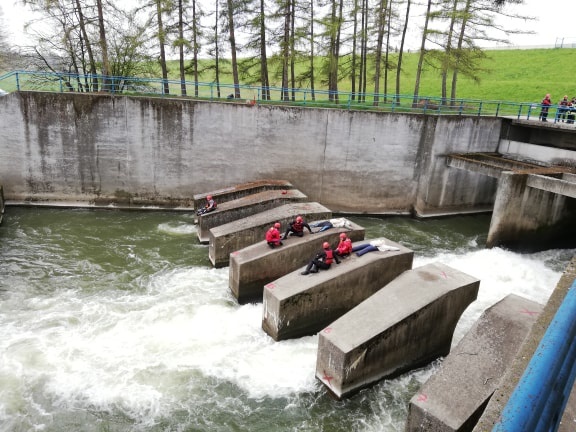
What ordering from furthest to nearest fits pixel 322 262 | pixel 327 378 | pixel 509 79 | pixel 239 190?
1. pixel 509 79
2. pixel 239 190
3. pixel 322 262
4. pixel 327 378

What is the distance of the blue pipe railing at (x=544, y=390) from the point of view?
1397mm

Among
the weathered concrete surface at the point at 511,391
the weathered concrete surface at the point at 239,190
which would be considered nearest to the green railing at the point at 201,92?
the weathered concrete surface at the point at 239,190

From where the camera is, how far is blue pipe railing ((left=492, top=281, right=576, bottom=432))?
1.40 metres

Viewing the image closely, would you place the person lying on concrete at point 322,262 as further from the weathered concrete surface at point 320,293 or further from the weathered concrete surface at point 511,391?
the weathered concrete surface at point 511,391

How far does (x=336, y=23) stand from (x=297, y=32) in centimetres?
217

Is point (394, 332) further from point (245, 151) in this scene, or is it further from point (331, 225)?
point (245, 151)

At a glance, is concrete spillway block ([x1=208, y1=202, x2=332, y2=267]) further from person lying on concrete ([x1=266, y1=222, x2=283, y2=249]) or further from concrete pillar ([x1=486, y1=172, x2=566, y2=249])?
concrete pillar ([x1=486, y1=172, x2=566, y2=249])

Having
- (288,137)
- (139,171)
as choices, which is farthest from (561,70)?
(139,171)

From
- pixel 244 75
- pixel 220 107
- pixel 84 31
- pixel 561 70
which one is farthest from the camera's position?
pixel 561 70

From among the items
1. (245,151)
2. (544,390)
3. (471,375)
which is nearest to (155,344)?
(471,375)

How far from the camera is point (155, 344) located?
1020 cm

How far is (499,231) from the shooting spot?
646 inches

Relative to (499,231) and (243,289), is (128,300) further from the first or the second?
(499,231)

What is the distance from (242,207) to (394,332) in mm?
8803
